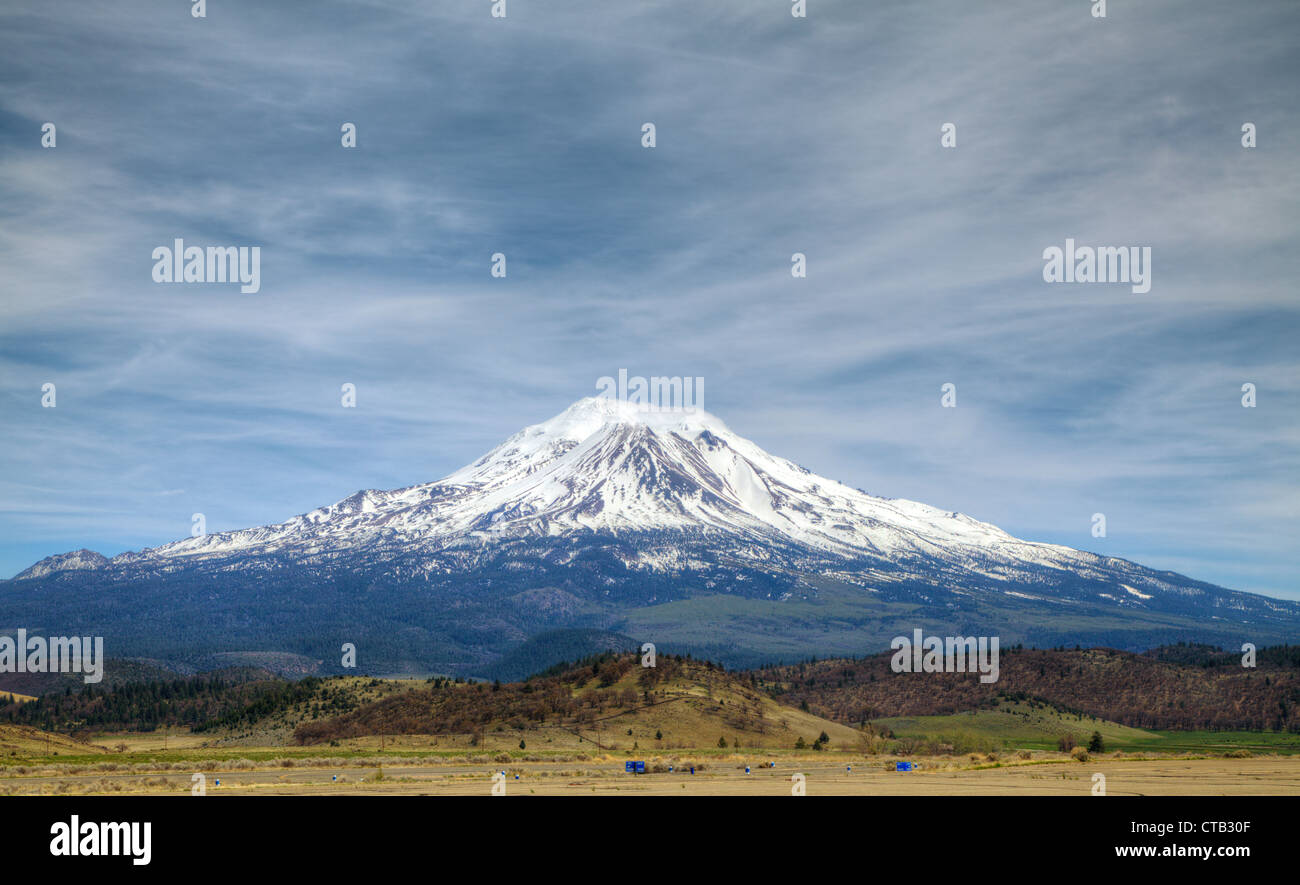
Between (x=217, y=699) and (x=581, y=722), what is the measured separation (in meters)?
111

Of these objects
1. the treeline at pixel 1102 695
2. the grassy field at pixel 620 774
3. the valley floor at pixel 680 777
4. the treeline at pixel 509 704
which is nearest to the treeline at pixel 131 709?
the treeline at pixel 509 704

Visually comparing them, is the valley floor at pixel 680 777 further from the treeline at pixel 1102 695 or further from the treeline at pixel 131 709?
the treeline at pixel 131 709

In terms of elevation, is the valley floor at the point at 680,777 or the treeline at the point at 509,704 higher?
the valley floor at the point at 680,777

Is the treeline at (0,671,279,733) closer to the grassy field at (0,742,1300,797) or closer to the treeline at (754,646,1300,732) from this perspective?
the treeline at (754,646,1300,732)

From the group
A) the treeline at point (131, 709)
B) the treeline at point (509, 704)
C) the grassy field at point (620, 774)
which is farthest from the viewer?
the treeline at point (131, 709)

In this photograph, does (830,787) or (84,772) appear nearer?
(830,787)

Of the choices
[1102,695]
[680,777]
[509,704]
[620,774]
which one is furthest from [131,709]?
[1102,695]

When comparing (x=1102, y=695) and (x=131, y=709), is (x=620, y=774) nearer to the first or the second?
(x=131, y=709)
